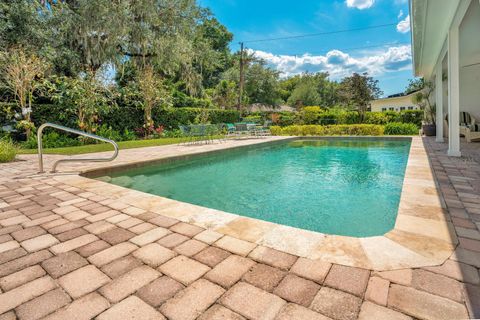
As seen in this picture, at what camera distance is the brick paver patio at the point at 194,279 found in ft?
4.19

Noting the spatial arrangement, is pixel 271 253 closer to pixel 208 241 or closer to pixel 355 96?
pixel 208 241

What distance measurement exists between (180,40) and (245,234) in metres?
12.9

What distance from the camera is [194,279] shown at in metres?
1.54

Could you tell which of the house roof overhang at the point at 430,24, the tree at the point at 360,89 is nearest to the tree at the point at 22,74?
the house roof overhang at the point at 430,24

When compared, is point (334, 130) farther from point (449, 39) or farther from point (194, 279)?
point (194, 279)

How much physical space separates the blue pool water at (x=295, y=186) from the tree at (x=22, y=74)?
6.15m

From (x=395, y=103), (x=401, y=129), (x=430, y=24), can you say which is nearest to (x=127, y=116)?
(x=430, y=24)

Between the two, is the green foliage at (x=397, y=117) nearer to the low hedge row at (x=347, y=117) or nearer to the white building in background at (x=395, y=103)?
the low hedge row at (x=347, y=117)

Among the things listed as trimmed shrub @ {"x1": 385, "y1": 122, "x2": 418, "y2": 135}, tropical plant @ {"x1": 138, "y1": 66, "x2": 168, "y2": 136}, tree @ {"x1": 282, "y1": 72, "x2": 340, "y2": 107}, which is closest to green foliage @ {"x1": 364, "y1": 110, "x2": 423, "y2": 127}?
trimmed shrub @ {"x1": 385, "y1": 122, "x2": 418, "y2": 135}

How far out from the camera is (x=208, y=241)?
6.63ft

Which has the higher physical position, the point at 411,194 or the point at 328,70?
the point at 328,70

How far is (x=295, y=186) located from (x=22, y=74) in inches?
377

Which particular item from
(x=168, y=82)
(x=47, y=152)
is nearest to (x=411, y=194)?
(x=47, y=152)

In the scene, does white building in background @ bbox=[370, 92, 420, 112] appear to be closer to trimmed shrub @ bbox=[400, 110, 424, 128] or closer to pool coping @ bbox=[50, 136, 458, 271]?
trimmed shrub @ bbox=[400, 110, 424, 128]
